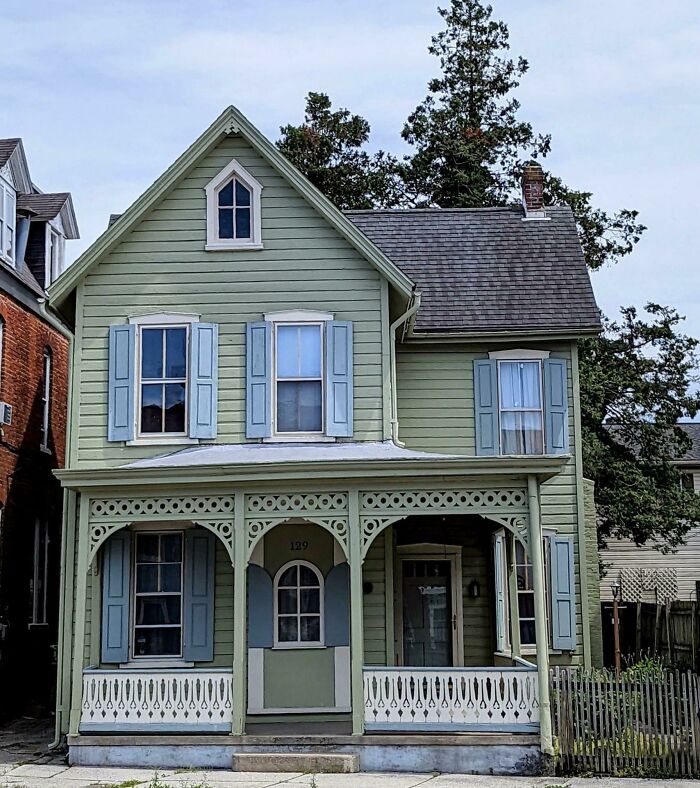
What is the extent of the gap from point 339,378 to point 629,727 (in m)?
6.31

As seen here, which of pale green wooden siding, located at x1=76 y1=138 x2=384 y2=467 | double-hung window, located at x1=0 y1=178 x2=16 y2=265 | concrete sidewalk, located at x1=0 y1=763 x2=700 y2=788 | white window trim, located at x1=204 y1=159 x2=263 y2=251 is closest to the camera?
concrete sidewalk, located at x1=0 y1=763 x2=700 y2=788

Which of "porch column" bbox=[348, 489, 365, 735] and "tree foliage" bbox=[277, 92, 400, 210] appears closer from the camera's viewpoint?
"porch column" bbox=[348, 489, 365, 735]

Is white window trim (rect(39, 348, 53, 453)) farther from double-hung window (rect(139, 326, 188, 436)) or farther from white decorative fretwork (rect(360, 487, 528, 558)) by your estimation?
white decorative fretwork (rect(360, 487, 528, 558))

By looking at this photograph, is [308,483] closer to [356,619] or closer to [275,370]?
[356,619]

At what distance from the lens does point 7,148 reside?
68.2 ft

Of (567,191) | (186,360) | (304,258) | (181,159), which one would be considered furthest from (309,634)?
(567,191)

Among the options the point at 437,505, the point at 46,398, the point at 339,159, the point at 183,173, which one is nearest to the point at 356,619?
the point at 437,505

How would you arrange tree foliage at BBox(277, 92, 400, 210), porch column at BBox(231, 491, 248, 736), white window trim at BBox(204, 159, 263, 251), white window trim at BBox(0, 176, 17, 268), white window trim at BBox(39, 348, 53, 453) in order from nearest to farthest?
porch column at BBox(231, 491, 248, 736)
white window trim at BBox(204, 159, 263, 251)
white window trim at BBox(0, 176, 17, 268)
white window trim at BBox(39, 348, 53, 453)
tree foliage at BBox(277, 92, 400, 210)

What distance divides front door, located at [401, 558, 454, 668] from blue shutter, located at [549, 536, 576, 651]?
1672 mm

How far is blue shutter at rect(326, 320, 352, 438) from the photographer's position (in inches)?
654

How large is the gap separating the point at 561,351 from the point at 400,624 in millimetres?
5190

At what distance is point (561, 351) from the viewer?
62.0 ft

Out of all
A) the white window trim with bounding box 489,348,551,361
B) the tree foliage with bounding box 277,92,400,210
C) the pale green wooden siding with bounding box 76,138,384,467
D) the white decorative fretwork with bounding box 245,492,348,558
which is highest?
the tree foliage with bounding box 277,92,400,210

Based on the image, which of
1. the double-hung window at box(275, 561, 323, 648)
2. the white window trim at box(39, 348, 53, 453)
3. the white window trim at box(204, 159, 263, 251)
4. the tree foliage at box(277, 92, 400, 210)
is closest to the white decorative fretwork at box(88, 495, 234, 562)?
the double-hung window at box(275, 561, 323, 648)
